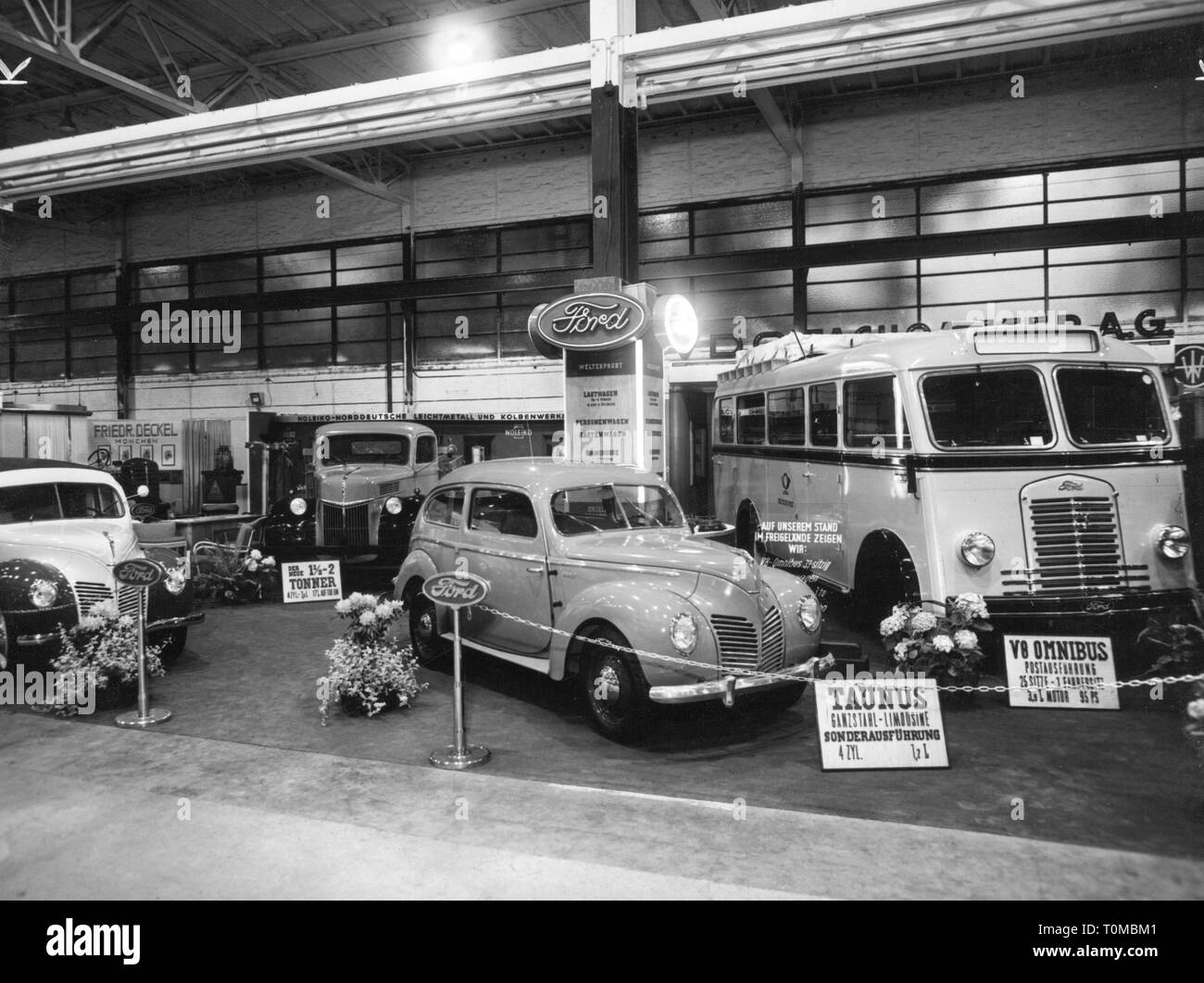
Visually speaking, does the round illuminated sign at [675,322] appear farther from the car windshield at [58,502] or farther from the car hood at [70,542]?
the car windshield at [58,502]

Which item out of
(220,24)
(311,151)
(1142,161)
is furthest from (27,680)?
(1142,161)

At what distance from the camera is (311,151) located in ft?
35.3

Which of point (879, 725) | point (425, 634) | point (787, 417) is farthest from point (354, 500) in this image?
point (879, 725)

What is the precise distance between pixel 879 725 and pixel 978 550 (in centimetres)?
201

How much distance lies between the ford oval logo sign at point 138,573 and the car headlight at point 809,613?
4.62 m

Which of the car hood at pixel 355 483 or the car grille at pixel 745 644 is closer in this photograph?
the car grille at pixel 745 644

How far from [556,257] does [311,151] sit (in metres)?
Result: 7.17

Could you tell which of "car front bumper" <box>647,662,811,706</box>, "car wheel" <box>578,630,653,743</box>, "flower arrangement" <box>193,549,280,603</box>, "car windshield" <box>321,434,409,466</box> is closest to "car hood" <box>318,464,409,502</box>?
"car windshield" <box>321,434,409,466</box>

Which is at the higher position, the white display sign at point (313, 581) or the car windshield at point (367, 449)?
the car windshield at point (367, 449)

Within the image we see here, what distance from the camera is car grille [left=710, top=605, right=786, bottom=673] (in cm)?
494

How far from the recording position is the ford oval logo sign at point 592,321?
8.11 metres

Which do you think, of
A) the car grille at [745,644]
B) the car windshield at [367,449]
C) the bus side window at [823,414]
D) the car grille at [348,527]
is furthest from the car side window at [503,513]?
the car windshield at [367,449]

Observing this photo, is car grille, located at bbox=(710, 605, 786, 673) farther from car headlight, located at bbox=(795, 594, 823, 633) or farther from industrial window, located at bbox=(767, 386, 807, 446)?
industrial window, located at bbox=(767, 386, 807, 446)
